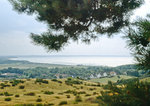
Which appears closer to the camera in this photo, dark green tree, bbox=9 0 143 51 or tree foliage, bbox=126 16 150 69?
tree foliage, bbox=126 16 150 69

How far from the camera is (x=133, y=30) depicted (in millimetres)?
3535

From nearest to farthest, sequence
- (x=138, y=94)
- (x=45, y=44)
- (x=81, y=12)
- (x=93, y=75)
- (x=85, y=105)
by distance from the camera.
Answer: (x=138, y=94) → (x=81, y=12) → (x=45, y=44) → (x=85, y=105) → (x=93, y=75)

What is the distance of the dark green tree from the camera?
35.6 feet

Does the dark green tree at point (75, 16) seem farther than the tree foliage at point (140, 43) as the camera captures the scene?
Yes

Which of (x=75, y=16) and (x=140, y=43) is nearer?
(x=140, y=43)

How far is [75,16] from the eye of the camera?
443 inches

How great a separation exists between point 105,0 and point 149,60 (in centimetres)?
815

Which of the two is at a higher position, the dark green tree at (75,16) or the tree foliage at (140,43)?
the dark green tree at (75,16)

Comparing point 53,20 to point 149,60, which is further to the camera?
point 53,20

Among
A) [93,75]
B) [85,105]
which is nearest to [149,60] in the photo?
[85,105]

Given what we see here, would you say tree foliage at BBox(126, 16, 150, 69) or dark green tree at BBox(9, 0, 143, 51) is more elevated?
dark green tree at BBox(9, 0, 143, 51)

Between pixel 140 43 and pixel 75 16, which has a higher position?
pixel 75 16

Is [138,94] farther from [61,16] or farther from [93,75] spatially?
[93,75]

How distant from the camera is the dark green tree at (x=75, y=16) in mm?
10844
